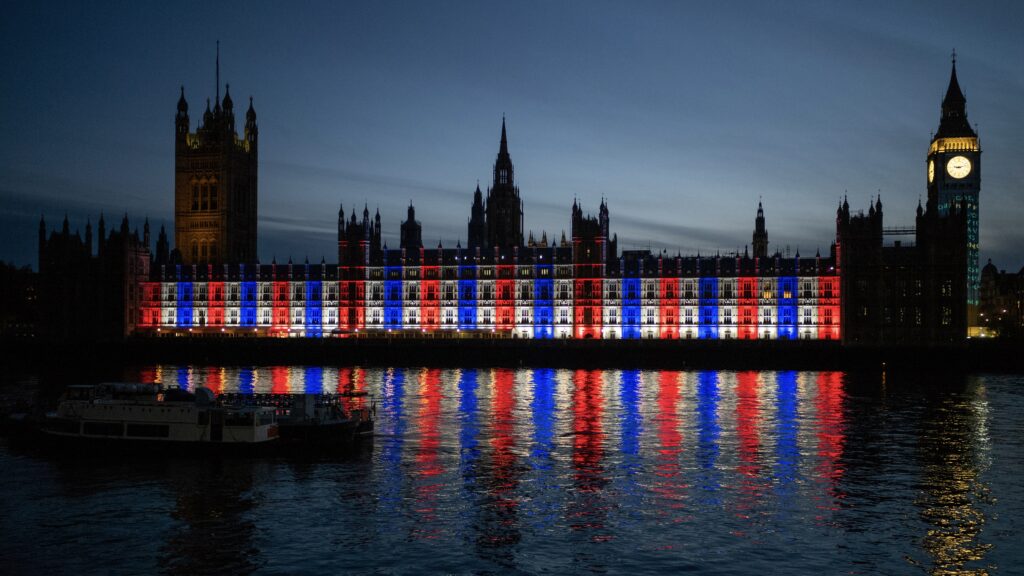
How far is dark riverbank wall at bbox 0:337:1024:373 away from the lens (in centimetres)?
13538

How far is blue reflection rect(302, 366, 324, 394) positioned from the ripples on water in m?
20.3

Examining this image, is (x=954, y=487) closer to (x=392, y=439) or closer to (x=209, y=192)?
(x=392, y=439)

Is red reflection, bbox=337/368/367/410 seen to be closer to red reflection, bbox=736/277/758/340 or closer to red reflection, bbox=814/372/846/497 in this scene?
red reflection, bbox=814/372/846/497

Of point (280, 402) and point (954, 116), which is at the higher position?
point (954, 116)

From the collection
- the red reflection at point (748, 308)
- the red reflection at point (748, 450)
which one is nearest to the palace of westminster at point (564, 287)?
the red reflection at point (748, 308)

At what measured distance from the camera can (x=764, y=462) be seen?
57.2 m

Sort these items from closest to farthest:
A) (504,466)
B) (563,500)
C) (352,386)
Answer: (563,500)
(504,466)
(352,386)

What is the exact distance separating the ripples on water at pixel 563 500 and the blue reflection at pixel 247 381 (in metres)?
21.9

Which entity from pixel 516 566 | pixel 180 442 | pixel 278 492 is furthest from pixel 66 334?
pixel 516 566

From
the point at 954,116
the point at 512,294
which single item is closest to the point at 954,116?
the point at 954,116

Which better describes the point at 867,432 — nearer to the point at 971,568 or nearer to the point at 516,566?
the point at 971,568

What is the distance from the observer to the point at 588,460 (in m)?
57.8

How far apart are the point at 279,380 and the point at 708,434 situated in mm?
57794

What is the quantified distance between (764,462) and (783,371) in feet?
258
